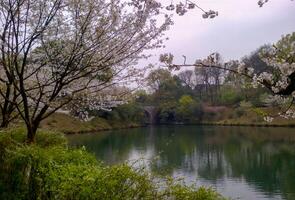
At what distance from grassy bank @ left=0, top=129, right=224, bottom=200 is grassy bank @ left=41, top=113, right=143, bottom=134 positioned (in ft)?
131

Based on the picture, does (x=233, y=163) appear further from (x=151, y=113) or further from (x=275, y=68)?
(x=151, y=113)

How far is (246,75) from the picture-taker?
3.80m

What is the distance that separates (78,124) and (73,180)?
51715 mm

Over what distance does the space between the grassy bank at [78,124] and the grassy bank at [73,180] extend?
39.8 metres

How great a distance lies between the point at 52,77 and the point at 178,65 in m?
3.47

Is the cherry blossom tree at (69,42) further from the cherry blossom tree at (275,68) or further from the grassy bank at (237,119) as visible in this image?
the grassy bank at (237,119)

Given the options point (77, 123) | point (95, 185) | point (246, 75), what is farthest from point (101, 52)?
point (77, 123)

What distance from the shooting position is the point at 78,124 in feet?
182

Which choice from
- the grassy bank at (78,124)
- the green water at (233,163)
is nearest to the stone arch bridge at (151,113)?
the grassy bank at (78,124)

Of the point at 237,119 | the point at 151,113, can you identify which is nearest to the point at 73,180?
the point at 237,119

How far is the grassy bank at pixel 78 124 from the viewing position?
163 ft

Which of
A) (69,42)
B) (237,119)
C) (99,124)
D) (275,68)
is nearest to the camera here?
(275,68)

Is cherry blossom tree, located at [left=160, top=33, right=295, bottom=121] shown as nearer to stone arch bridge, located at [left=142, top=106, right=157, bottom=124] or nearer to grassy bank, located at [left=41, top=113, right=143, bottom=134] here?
grassy bank, located at [left=41, top=113, right=143, bottom=134]

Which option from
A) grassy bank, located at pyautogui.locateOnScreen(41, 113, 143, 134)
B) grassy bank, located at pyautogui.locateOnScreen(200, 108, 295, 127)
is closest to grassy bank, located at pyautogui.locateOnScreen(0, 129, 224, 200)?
grassy bank, located at pyautogui.locateOnScreen(41, 113, 143, 134)
